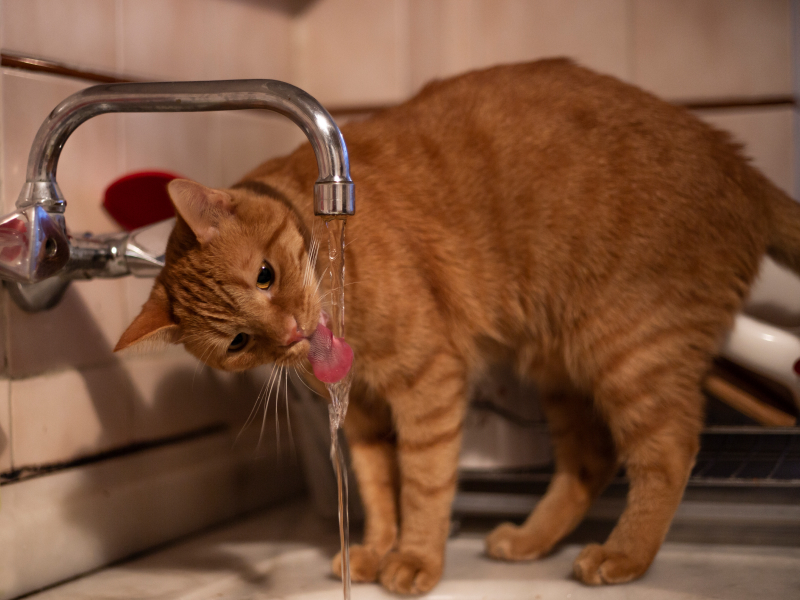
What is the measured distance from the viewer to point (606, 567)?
3.94ft

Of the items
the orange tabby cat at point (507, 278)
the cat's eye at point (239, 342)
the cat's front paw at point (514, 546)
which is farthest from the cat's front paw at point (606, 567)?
the cat's eye at point (239, 342)

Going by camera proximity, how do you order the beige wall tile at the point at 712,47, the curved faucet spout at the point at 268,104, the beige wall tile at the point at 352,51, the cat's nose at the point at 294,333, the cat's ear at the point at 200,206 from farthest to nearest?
the beige wall tile at the point at 352,51 < the beige wall tile at the point at 712,47 < the cat's nose at the point at 294,333 < the cat's ear at the point at 200,206 < the curved faucet spout at the point at 268,104

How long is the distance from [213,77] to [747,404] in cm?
130

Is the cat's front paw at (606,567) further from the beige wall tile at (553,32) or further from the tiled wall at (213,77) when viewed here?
the beige wall tile at (553,32)

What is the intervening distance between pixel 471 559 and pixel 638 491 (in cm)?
33

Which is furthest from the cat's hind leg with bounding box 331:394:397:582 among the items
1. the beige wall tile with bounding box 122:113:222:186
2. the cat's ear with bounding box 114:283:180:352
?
the beige wall tile with bounding box 122:113:222:186

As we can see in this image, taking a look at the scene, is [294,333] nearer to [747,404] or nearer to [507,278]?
[507,278]

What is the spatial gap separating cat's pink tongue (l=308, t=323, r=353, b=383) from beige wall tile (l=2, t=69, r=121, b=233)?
0.50m

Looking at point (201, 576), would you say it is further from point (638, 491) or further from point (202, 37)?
point (202, 37)

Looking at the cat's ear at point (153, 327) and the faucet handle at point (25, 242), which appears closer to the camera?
the faucet handle at point (25, 242)

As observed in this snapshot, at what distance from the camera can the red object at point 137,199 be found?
52.5 inches

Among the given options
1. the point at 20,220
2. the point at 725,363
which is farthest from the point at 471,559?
the point at 20,220

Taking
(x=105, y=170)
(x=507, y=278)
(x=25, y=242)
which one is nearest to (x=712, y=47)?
(x=507, y=278)

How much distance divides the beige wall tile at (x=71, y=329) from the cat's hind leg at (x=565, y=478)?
820 millimetres
